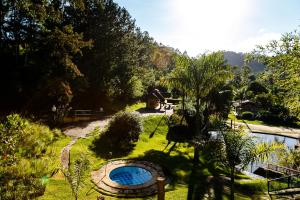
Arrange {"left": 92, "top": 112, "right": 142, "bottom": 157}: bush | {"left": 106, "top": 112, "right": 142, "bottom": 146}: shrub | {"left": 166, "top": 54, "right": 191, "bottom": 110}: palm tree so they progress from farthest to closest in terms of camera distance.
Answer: {"left": 106, "top": 112, "right": 142, "bottom": 146}: shrub, {"left": 92, "top": 112, "right": 142, "bottom": 157}: bush, {"left": 166, "top": 54, "right": 191, "bottom": 110}: palm tree

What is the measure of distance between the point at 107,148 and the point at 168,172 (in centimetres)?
558

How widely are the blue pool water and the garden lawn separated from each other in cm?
136

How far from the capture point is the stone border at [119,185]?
1423cm

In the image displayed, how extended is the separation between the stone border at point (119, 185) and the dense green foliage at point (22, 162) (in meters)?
2.69

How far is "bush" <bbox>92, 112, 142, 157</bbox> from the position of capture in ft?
69.4

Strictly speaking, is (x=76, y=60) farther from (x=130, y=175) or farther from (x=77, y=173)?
(x=77, y=173)

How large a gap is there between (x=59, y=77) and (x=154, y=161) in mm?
12464

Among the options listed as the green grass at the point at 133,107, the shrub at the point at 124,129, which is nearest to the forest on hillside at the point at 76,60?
the green grass at the point at 133,107

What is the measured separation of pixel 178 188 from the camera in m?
15.7

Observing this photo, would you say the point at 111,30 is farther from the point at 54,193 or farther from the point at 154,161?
the point at 54,193

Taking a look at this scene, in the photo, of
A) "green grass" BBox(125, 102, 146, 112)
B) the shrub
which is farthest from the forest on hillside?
the shrub

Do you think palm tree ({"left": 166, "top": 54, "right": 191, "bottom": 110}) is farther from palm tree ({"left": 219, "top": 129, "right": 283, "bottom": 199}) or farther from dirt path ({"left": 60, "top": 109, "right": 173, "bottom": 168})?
dirt path ({"left": 60, "top": 109, "right": 173, "bottom": 168})

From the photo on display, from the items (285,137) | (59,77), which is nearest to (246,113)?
(285,137)

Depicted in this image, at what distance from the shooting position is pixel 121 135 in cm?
2209
